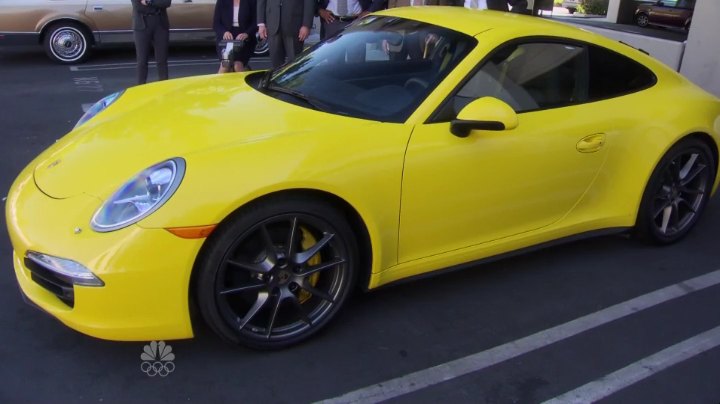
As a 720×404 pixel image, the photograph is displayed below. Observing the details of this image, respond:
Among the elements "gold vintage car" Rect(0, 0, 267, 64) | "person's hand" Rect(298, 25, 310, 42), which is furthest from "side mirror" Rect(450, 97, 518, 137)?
"gold vintage car" Rect(0, 0, 267, 64)

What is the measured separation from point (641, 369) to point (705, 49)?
646 cm

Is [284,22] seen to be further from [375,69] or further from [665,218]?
[665,218]

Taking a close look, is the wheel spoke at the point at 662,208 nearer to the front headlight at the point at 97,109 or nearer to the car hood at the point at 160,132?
the car hood at the point at 160,132

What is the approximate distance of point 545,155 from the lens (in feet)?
10.7

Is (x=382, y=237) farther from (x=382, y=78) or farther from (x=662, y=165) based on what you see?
(x=662, y=165)

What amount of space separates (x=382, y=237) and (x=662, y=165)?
6.36ft

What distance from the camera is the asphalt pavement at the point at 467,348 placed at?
2596mm

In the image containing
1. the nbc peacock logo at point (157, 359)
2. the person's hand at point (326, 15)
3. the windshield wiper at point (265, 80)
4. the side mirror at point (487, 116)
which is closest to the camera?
the nbc peacock logo at point (157, 359)

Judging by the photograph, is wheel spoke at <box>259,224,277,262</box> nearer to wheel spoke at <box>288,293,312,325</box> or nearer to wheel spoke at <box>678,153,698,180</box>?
wheel spoke at <box>288,293,312,325</box>

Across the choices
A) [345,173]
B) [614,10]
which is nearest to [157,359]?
[345,173]

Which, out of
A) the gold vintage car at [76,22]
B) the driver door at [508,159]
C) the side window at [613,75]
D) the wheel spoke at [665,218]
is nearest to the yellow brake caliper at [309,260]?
the driver door at [508,159]

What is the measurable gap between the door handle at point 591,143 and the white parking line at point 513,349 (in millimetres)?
836

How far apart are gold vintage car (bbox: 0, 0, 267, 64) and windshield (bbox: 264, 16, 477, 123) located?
6.58 meters

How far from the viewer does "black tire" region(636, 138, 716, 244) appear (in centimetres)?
381
